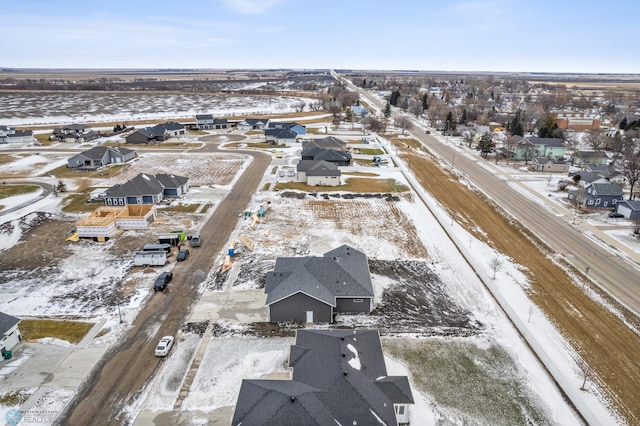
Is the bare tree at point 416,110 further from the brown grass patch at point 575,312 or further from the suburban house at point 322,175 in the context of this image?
the brown grass patch at point 575,312

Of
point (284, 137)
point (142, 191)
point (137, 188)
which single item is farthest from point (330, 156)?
point (137, 188)

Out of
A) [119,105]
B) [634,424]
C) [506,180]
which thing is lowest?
[634,424]

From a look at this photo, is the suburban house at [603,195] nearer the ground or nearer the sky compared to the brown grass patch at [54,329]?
nearer the sky

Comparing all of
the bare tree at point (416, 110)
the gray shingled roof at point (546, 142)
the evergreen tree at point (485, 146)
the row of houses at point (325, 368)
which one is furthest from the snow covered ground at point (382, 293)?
the bare tree at point (416, 110)

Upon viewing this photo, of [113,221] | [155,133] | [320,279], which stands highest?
[155,133]

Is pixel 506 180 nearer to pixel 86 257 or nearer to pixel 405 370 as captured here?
pixel 405 370

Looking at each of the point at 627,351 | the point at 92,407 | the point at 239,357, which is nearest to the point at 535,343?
the point at 627,351

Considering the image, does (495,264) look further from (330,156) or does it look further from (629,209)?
(330,156)
